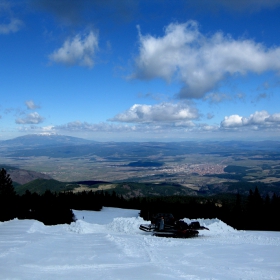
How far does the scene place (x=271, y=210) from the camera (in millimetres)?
56156

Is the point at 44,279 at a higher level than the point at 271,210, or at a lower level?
higher

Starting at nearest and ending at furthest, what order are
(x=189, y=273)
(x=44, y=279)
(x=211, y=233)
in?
1. (x=44, y=279)
2. (x=189, y=273)
3. (x=211, y=233)

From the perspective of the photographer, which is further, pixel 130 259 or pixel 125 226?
pixel 125 226

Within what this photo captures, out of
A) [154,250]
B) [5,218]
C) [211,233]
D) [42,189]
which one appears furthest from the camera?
[42,189]

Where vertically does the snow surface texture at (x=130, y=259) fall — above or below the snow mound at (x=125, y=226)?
above

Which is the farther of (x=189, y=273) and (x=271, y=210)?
(x=271, y=210)

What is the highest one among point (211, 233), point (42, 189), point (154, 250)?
point (154, 250)

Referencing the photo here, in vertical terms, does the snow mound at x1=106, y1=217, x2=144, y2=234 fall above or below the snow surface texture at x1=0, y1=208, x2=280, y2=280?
below

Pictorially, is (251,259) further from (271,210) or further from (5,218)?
(271,210)

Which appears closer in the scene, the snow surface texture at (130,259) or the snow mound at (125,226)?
the snow surface texture at (130,259)

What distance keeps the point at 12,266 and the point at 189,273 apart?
6.01m

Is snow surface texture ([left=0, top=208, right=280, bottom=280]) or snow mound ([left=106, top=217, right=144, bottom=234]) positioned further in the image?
snow mound ([left=106, top=217, right=144, bottom=234])

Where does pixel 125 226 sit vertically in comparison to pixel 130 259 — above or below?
below

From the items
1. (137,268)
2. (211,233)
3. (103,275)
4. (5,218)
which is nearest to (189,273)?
(137,268)
